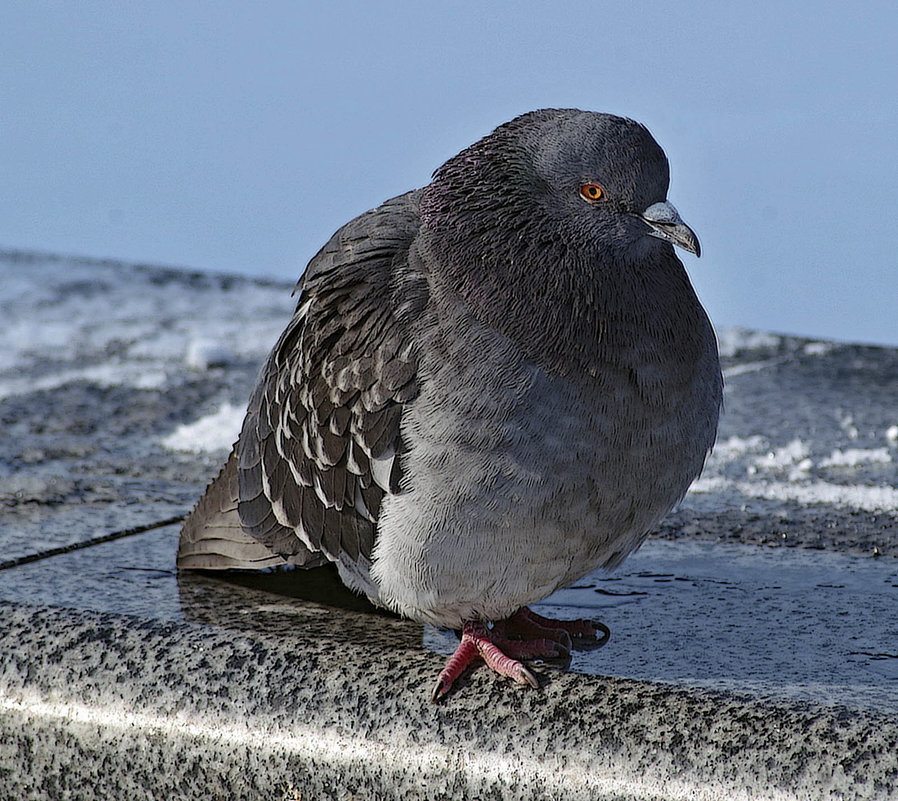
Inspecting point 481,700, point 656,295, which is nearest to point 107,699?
point 481,700

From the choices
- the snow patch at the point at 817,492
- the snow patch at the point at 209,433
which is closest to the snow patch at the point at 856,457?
the snow patch at the point at 817,492

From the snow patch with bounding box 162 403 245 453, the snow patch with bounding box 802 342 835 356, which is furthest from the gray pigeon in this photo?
the snow patch with bounding box 802 342 835 356

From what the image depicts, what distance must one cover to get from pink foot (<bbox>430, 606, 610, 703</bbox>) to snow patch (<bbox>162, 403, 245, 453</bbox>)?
2426mm

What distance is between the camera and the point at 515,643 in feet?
10.7

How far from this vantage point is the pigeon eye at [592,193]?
3.07 m

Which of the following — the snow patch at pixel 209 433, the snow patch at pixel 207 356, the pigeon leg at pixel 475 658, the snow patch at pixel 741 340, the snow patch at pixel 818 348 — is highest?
the snow patch at pixel 818 348

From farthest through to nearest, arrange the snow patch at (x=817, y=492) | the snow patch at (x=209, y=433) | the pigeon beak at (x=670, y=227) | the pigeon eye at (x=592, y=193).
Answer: the snow patch at (x=209, y=433) < the snow patch at (x=817, y=492) < the pigeon eye at (x=592, y=193) < the pigeon beak at (x=670, y=227)

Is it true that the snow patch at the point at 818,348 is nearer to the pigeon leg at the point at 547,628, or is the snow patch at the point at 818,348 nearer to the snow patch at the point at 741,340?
the snow patch at the point at 741,340

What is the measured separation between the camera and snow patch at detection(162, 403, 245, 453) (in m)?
5.63

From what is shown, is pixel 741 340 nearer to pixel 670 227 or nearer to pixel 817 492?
pixel 817 492

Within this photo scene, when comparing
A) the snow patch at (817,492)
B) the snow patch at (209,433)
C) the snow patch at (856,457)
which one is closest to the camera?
the snow patch at (817,492)

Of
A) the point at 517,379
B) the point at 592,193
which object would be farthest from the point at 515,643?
the point at 592,193

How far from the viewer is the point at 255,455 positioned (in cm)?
371

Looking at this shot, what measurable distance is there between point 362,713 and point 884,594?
1576mm
